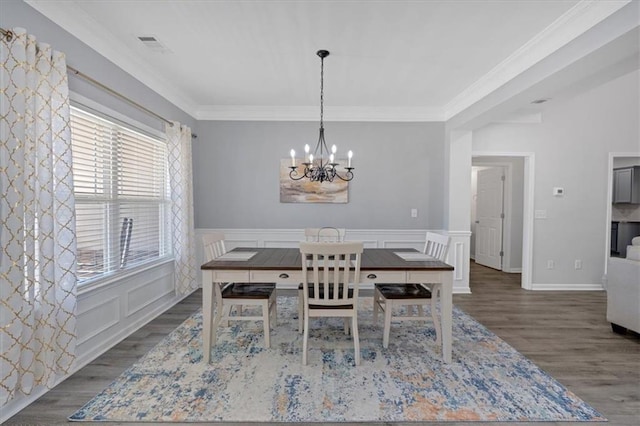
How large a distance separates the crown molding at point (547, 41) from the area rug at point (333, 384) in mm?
2491

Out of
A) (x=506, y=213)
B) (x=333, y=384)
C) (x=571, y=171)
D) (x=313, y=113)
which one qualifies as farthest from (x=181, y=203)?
(x=506, y=213)

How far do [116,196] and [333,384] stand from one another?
2.51 m

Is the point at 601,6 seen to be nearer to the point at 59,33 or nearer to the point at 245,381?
the point at 245,381

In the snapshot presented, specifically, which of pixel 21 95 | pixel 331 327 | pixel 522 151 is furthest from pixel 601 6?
pixel 21 95

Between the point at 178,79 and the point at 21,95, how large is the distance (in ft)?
6.45

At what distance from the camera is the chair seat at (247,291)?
A: 269 centimetres

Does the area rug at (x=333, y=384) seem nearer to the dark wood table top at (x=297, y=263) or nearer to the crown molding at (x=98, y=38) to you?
the dark wood table top at (x=297, y=263)

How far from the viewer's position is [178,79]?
3588mm

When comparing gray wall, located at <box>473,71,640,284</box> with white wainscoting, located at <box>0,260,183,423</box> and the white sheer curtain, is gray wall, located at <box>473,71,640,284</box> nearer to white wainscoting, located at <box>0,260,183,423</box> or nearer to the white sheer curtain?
white wainscoting, located at <box>0,260,183,423</box>

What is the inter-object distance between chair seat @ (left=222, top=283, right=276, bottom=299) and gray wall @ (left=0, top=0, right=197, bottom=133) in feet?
6.33

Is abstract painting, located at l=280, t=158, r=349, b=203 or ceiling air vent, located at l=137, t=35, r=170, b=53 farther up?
ceiling air vent, located at l=137, t=35, r=170, b=53

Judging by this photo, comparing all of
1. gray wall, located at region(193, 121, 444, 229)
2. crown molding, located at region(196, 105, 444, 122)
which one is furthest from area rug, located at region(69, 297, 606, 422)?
crown molding, located at region(196, 105, 444, 122)

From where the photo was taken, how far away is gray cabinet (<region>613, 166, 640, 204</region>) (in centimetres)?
567

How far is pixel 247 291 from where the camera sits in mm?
2791
